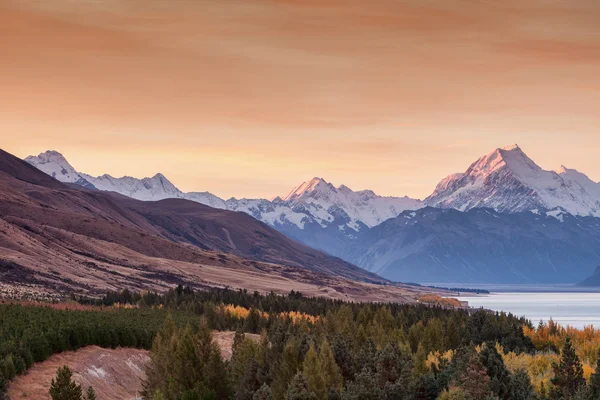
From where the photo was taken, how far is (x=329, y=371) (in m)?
96.9

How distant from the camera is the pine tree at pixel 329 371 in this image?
93.9 meters

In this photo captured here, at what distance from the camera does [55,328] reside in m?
111

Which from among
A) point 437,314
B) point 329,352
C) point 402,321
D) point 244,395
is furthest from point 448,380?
point 437,314

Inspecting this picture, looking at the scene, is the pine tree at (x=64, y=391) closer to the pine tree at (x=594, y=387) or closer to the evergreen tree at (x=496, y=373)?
the evergreen tree at (x=496, y=373)

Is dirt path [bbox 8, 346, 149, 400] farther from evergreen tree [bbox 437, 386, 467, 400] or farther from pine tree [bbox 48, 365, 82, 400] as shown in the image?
evergreen tree [bbox 437, 386, 467, 400]

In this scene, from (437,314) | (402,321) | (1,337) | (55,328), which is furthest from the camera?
(437,314)

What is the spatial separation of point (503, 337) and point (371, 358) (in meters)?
36.0

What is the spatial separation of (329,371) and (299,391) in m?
13.0

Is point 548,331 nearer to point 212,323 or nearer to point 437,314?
point 437,314

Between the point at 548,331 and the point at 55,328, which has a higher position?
the point at 548,331

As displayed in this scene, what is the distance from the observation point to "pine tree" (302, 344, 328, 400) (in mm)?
89188

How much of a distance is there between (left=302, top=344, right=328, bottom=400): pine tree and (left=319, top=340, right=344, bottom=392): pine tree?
1.12m

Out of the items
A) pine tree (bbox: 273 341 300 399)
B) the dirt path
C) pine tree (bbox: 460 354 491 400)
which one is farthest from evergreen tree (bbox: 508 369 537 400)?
the dirt path

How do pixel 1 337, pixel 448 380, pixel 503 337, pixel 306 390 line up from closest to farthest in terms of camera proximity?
pixel 306 390 < pixel 448 380 < pixel 1 337 < pixel 503 337
